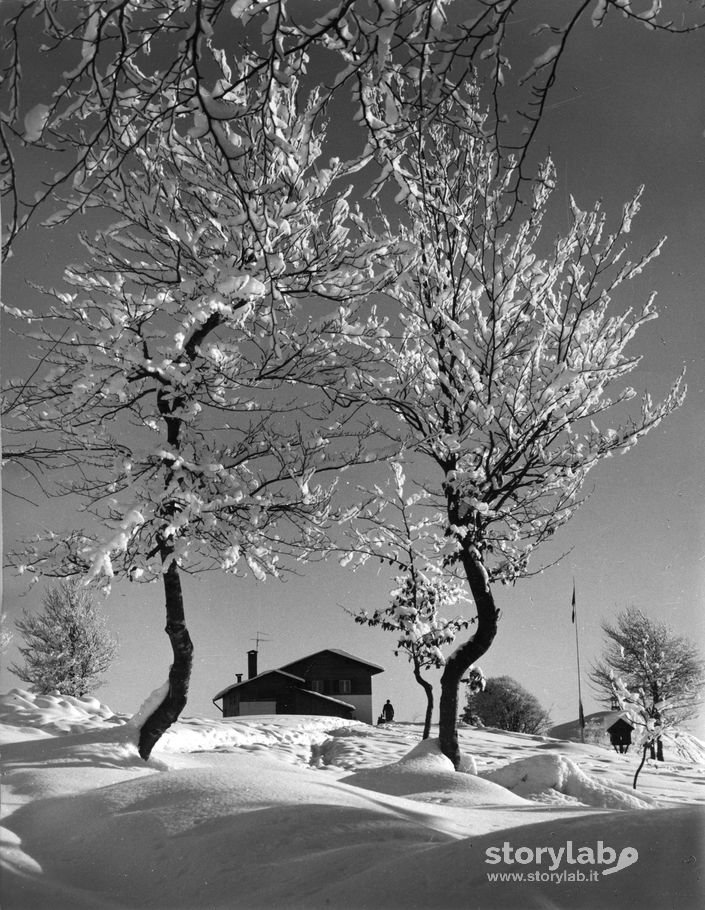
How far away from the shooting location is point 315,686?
3.56m

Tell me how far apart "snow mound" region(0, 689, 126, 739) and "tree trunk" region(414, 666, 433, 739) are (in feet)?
7.29

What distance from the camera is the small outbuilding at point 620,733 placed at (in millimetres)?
3807

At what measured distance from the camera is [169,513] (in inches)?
163

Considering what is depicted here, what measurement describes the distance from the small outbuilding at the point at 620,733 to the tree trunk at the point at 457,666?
874 mm

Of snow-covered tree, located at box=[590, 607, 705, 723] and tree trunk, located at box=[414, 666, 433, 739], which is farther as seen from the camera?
tree trunk, located at box=[414, 666, 433, 739]

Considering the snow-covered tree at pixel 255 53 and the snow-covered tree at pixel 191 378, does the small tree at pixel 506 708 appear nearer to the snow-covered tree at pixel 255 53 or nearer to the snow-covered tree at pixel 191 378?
the snow-covered tree at pixel 191 378

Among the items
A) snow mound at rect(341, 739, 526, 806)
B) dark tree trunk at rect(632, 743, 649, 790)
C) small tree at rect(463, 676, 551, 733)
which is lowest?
snow mound at rect(341, 739, 526, 806)

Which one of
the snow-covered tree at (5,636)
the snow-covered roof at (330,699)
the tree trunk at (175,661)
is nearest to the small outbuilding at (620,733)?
the snow-covered roof at (330,699)

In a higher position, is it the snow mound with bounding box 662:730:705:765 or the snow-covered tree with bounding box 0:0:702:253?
the snow-covered tree with bounding box 0:0:702:253

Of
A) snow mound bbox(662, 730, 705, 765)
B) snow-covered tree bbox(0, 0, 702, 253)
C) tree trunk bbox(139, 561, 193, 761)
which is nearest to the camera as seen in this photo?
snow-covered tree bbox(0, 0, 702, 253)

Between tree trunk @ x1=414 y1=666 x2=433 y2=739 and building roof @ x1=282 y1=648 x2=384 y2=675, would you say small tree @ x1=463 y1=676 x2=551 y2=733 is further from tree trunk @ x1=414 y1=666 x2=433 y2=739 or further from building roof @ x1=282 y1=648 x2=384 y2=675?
building roof @ x1=282 y1=648 x2=384 y2=675

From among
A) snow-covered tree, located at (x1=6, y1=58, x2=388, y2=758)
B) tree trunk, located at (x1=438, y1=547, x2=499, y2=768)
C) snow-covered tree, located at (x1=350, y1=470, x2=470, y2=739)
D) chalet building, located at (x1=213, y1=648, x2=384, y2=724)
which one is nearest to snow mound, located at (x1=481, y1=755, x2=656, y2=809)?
tree trunk, located at (x1=438, y1=547, x2=499, y2=768)
